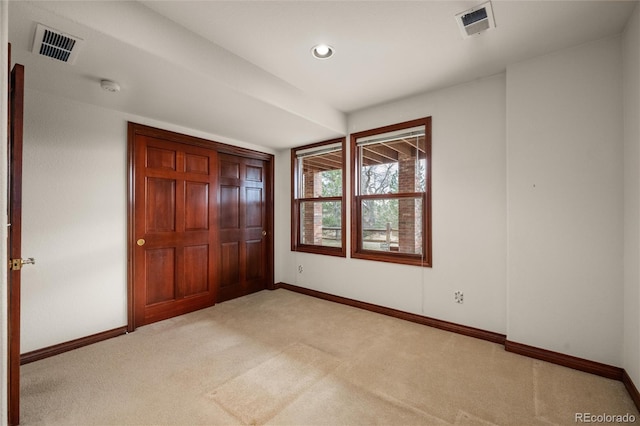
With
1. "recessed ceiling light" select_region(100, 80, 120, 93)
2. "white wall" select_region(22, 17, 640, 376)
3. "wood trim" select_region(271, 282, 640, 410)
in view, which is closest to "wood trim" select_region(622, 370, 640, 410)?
"wood trim" select_region(271, 282, 640, 410)

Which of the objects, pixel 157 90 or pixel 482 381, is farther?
pixel 157 90

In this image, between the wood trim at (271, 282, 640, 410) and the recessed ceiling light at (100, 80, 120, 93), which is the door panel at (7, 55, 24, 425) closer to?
the recessed ceiling light at (100, 80, 120, 93)

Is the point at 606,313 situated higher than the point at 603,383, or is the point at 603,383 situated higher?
the point at 606,313

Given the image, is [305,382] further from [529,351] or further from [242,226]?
[242,226]

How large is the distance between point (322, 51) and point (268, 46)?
0.44m

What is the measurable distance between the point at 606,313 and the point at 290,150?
407 cm

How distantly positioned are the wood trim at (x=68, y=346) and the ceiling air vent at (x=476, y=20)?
4.07m

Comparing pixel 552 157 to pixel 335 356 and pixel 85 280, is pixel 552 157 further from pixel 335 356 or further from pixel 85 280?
pixel 85 280

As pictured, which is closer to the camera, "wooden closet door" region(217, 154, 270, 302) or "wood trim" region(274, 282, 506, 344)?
"wood trim" region(274, 282, 506, 344)

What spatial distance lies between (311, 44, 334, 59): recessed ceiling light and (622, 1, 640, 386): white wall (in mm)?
2050

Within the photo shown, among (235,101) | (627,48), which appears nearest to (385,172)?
(235,101)

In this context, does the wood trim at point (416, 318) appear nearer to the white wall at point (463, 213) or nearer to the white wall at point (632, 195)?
the white wall at point (463, 213)

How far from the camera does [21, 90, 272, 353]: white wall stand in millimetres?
2486

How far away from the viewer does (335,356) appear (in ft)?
8.29
